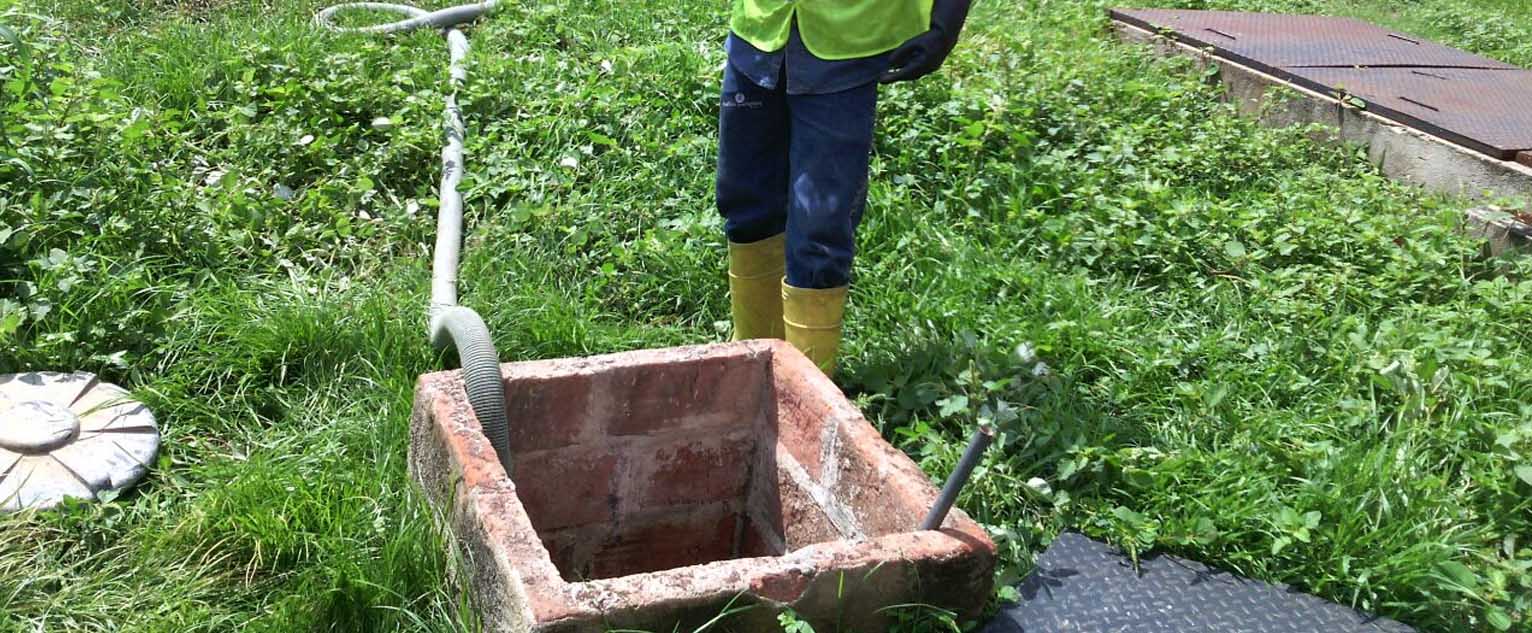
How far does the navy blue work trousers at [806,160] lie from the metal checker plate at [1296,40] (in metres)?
2.98

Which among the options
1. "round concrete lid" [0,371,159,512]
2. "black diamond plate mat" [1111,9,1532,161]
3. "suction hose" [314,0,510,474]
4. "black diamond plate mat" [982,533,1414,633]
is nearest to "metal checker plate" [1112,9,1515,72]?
"black diamond plate mat" [1111,9,1532,161]

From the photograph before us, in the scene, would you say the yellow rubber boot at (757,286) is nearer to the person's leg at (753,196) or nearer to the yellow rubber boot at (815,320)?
the person's leg at (753,196)

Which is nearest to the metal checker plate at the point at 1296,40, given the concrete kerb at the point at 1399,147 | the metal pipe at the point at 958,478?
the concrete kerb at the point at 1399,147

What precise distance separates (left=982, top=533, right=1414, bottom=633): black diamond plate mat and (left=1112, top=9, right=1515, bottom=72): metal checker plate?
3277 mm

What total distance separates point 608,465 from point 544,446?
0.17 m

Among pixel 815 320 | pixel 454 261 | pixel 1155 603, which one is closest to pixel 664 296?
pixel 454 261

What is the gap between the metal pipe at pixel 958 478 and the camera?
2.49 metres

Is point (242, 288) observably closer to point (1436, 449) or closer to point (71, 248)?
point (71, 248)

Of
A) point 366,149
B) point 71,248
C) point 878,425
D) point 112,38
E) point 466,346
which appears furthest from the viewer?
point 112,38

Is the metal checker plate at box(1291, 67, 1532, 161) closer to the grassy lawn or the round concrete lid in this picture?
the grassy lawn

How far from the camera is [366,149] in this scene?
4855 mm

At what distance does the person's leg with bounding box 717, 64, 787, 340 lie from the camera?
3.55m

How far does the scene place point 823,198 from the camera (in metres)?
3.41

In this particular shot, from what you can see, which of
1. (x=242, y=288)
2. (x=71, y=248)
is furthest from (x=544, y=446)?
(x=71, y=248)
